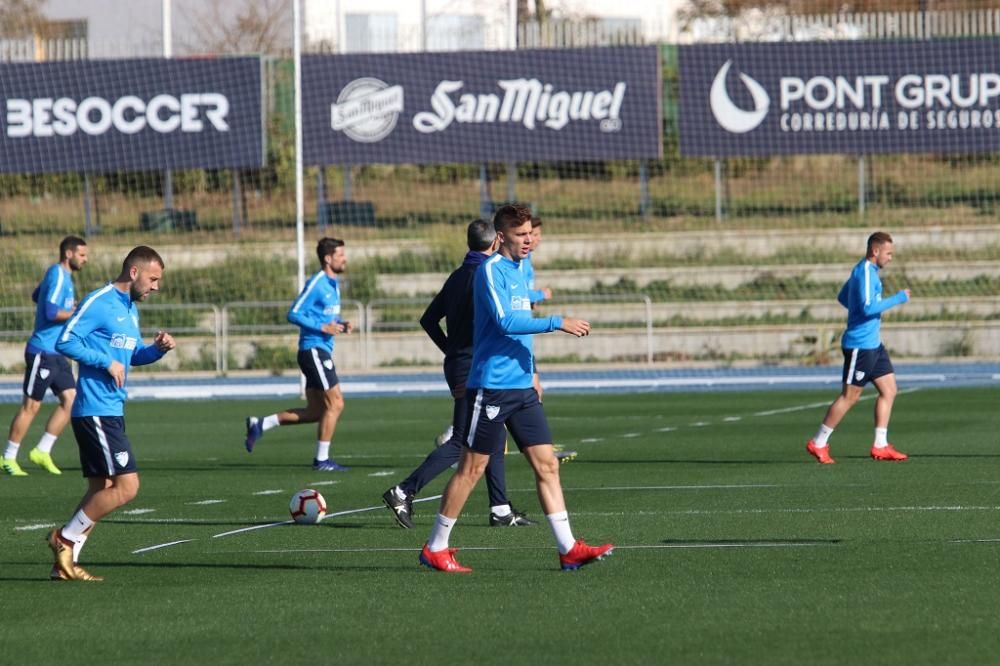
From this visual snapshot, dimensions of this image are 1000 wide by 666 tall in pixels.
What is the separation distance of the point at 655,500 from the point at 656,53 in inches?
895

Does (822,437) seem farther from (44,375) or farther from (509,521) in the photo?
(44,375)

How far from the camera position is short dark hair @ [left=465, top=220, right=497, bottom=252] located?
10945 millimetres

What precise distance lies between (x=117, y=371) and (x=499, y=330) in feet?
7.05

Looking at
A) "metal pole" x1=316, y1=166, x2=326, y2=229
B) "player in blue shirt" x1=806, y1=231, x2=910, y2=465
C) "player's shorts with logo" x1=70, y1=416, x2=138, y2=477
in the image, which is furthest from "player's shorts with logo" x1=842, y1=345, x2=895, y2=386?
"metal pole" x1=316, y1=166, x2=326, y2=229

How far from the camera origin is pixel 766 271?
106 feet

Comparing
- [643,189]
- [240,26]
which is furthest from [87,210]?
[643,189]

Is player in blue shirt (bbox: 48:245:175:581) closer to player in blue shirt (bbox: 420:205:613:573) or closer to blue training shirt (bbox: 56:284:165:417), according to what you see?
blue training shirt (bbox: 56:284:165:417)

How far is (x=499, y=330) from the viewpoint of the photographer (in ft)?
28.6

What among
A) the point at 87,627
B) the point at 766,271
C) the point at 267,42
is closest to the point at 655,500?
the point at 87,627

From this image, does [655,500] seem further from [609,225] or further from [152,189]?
[152,189]

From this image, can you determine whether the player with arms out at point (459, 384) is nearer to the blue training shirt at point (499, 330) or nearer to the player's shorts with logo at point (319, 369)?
the blue training shirt at point (499, 330)

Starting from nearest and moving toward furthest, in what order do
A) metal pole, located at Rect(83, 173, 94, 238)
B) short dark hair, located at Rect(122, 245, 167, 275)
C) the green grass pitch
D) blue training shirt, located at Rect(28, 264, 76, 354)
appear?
the green grass pitch
short dark hair, located at Rect(122, 245, 167, 275)
blue training shirt, located at Rect(28, 264, 76, 354)
metal pole, located at Rect(83, 173, 94, 238)

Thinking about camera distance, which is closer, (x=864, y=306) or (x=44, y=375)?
(x=864, y=306)

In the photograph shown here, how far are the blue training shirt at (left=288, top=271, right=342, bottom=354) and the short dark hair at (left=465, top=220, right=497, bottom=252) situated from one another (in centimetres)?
429
